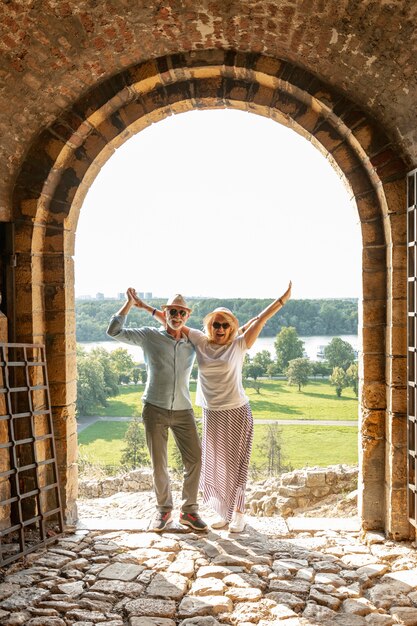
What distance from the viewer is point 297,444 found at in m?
11.7

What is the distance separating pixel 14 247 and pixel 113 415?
21.6 feet

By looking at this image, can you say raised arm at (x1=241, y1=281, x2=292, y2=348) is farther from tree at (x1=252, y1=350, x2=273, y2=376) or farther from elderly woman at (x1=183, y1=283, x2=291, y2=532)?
tree at (x1=252, y1=350, x2=273, y2=376)

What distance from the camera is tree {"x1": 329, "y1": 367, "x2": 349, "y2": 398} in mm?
9875

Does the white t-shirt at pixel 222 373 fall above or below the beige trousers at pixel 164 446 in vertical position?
above

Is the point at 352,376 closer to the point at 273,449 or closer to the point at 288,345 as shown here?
the point at 288,345

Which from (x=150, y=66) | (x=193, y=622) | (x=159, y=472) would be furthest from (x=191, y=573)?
(x=150, y=66)

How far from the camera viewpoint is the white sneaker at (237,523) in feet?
15.7

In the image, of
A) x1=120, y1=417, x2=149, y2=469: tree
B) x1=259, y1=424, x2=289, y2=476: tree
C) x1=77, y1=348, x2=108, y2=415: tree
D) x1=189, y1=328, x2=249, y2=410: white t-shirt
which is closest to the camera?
x1=189, y1=328, x2=249, y2=410: white t-shirt

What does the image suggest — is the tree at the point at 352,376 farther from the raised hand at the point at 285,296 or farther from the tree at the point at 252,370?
the raised hand at the point at 285,296

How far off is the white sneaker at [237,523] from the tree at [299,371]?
5.28 metres

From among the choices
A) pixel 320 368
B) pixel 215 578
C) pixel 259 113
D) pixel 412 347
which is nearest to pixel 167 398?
pixel 215 578

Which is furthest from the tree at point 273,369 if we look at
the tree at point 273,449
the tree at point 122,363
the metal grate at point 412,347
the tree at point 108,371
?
the metal grate at point 412,347

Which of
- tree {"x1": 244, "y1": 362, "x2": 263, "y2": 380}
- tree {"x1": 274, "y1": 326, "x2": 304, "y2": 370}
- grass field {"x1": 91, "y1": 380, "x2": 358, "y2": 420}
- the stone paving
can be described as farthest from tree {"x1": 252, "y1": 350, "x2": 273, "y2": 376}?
the stone paving

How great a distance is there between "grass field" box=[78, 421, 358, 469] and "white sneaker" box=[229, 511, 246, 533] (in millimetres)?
6622
